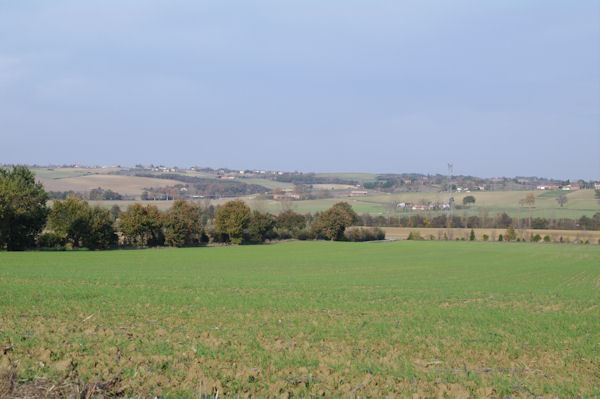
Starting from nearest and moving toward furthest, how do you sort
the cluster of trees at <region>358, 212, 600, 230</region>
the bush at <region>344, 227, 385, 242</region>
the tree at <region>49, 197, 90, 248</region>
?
1. the tree at <region>49, 197, 90, 248</region>
2. the bush at <region>344, 227, 385, 242</region>
3. the cluster of trees at <region>358, 212, 600, 230</region>

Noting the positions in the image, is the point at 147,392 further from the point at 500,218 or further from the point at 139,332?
the point at 500,218

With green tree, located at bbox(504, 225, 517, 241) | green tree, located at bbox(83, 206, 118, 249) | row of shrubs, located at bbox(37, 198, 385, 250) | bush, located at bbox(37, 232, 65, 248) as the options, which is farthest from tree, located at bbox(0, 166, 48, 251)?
green tree, located at bbox(504, 225, 517, 241)

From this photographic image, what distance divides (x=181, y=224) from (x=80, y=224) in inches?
641

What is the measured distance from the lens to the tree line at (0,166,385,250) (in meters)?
58.6

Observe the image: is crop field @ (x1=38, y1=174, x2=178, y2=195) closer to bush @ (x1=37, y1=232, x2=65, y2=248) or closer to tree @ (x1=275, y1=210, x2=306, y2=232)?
tree @ (x1=275, y1=210, x2=306, y2=232)

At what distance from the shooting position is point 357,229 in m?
101

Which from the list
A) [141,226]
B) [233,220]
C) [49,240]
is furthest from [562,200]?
[49,240]

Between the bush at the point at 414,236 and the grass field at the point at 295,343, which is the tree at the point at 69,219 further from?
the bush at the point at 414,236

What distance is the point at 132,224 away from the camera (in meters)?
71.6

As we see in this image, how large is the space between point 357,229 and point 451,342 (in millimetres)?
89500

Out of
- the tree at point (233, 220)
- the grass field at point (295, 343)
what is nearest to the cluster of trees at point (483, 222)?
the tree at point (233, 220)

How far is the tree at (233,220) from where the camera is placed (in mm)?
83750

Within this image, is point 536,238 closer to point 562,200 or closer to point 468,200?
point 562,200

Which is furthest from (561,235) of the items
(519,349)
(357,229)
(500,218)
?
(519,349)
